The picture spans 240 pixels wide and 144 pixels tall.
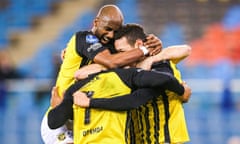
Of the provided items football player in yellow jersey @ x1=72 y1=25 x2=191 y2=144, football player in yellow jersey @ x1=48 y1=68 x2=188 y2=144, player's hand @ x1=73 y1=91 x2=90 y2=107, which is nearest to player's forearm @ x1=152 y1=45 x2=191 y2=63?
football player in yellow jersey @ x1=72 y1=25 x2=191 y2=144

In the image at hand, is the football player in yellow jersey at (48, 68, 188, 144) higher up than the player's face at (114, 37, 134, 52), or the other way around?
the player's face at (114, 37, 134, 52)

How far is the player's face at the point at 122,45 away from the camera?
163 inches

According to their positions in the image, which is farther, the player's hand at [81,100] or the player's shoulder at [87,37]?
the player's shoulder at [87,37]

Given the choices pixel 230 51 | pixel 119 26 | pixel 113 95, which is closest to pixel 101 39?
pixel 119 26

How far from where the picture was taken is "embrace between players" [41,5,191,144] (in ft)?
12.9

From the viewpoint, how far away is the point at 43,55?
1077cm

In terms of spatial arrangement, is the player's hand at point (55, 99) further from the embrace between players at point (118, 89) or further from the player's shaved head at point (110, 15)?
the player's shaved head at point (110, 15)

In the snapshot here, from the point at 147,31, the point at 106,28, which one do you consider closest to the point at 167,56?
the point at 106,28

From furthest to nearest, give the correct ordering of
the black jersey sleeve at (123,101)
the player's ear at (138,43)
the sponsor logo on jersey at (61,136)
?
the sponsor logo on jersey at (61,136)
the player's ear at (138,43)
the black jersey sleeve at (123,101)

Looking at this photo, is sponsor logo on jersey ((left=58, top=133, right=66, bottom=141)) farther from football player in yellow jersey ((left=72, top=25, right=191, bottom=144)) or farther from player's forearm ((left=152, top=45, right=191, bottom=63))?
player's forearm ((left=152, top=45, right=191, bottom=63))

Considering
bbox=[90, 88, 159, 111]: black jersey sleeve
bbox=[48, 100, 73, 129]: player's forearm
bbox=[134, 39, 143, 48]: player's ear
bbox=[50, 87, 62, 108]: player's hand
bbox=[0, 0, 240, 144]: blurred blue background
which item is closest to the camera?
bbox=[90, 88, 159, 111]: black jersey sleeve

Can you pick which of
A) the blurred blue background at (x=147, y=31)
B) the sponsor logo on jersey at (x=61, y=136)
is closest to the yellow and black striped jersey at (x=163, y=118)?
the sponsor logo on jersey at (x=61, y=136)

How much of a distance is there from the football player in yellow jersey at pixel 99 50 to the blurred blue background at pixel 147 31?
16.0ft

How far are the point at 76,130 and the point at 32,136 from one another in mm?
5595
